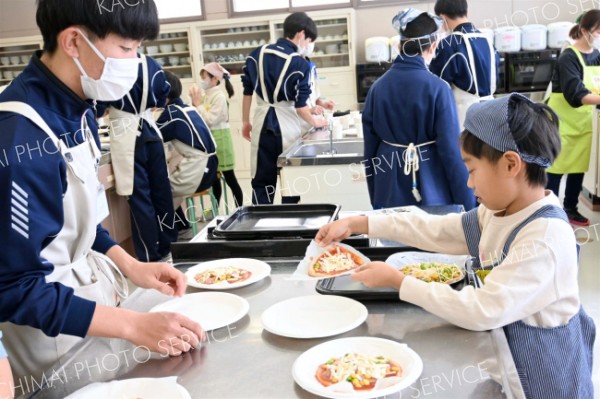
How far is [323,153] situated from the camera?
370 cm

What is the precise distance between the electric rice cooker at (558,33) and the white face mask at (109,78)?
19.6 feet

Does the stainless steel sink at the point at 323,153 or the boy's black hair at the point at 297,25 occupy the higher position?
the boy's black hair at the point at 297,25

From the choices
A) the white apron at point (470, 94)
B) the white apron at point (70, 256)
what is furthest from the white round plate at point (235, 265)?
the white apron at point (470, 94)

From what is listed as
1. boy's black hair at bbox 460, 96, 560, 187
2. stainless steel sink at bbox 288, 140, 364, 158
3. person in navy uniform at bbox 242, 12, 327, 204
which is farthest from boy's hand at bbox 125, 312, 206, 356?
person in navy uniform at bbox 242, 12, 327, 204

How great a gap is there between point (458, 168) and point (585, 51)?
2.36 meters

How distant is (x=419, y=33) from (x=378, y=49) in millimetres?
4226

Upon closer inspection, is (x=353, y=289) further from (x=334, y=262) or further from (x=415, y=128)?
(x=415, y=128)

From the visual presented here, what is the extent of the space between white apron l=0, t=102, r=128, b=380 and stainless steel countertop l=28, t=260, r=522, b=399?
0.51 feet

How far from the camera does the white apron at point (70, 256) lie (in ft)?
4.28

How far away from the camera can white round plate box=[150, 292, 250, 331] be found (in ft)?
4.36

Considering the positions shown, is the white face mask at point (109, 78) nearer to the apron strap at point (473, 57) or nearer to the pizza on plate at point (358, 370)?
the pizza on plate at point (358, 370)

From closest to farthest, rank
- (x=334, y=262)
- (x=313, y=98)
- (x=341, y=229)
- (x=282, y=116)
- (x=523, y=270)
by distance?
(x=523, y=270) < (x=334, y=262) < (x=341, y=229) < (x=282, y=116) < (x=313, y=98)

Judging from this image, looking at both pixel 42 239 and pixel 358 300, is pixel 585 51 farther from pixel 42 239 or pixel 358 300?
pixel 42 239

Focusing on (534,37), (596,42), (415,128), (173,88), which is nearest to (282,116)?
(173,88)
